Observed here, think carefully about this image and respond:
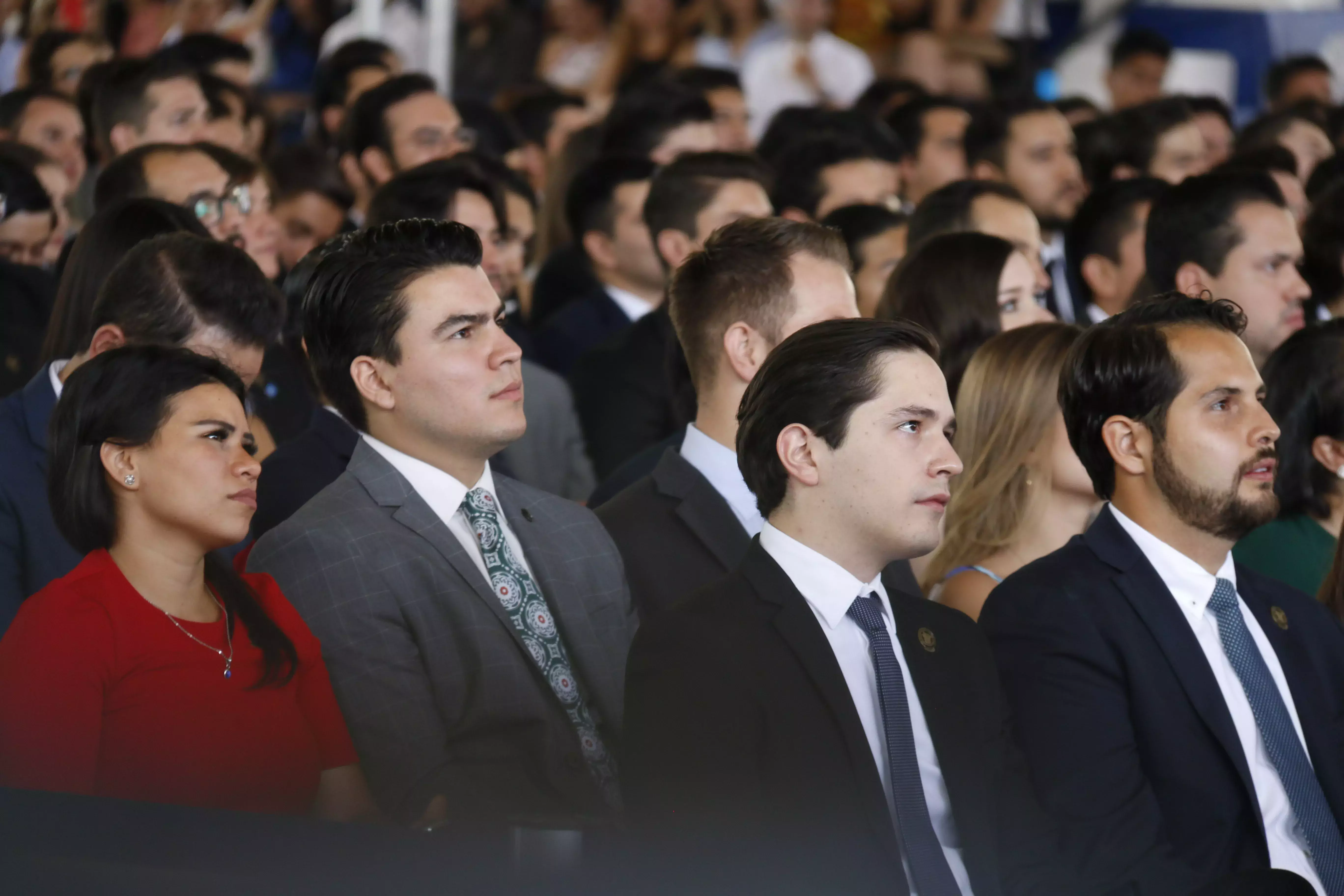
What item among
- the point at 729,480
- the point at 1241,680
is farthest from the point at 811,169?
the point at 1241,680

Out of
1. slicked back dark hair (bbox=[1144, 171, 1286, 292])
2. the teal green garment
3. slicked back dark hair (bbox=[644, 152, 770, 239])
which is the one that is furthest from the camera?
slicked back dark hair (bbox=[644, 152, 770, 239])

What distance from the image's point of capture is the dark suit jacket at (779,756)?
6.35ft

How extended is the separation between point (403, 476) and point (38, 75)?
477 centimetres

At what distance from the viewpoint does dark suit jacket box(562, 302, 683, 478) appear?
399 cm

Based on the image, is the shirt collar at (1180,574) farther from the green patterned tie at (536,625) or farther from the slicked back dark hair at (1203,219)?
the slicked back dark hair at (1203,219)

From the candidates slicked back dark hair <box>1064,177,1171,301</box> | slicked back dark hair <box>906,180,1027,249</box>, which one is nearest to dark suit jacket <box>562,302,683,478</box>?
slicked back dark hair <box>906,180,1027,249</box>

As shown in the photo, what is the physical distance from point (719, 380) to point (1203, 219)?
1878mm

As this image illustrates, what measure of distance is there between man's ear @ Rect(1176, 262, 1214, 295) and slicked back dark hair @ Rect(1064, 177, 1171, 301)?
563mm

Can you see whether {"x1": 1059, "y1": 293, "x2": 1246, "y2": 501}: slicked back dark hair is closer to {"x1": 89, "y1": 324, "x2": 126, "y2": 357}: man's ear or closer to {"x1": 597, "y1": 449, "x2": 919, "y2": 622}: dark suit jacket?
{"x1": 597, "y1": 449, "x2": 919, "y2": 622}: dark suit jacket

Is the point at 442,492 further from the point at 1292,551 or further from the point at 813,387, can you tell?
the point at 1292,551

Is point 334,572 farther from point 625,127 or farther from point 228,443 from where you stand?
point 625,127

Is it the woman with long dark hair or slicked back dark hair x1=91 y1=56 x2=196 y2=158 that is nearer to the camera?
the woman with long dark hair

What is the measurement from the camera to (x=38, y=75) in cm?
651

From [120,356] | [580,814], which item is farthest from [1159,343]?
[120,356]
